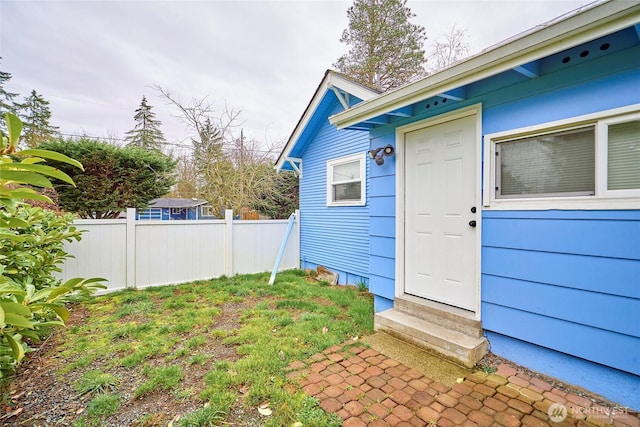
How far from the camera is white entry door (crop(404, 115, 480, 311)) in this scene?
288cm

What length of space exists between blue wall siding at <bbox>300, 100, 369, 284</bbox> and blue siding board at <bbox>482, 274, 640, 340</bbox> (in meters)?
2.91

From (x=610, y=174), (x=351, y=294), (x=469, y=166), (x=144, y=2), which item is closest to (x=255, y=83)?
(x=144, y=2)

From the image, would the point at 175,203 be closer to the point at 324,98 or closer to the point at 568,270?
the point at 324,98

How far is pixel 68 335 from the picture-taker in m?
3.34

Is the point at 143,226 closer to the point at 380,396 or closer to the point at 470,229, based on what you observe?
the point at 380,396

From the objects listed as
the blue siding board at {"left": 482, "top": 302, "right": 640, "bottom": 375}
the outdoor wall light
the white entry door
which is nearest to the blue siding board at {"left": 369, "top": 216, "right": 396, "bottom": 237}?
the white entry door

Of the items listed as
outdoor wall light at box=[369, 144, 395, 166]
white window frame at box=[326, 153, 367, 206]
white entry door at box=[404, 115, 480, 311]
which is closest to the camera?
white entry door at box=[404, 115, 480, 311]

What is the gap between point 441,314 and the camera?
2.95 meters

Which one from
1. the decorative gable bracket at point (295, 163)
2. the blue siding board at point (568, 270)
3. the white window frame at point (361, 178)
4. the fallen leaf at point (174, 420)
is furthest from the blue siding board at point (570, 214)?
the decorative gable bracket at point (295, 163)

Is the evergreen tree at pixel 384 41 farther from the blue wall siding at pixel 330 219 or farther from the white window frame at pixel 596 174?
the white window frame at pixel 596 174

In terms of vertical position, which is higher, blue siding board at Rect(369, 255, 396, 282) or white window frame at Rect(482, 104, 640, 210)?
white window frame at Rect(482, 104, 640, 210)

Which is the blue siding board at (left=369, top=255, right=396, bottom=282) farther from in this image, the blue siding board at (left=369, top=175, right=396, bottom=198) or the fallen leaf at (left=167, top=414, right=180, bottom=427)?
the fallen leaf at (left=167, top=414, right=180, bottom=427)

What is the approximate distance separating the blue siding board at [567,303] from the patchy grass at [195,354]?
1.58 m

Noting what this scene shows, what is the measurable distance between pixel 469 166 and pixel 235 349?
3.12m
